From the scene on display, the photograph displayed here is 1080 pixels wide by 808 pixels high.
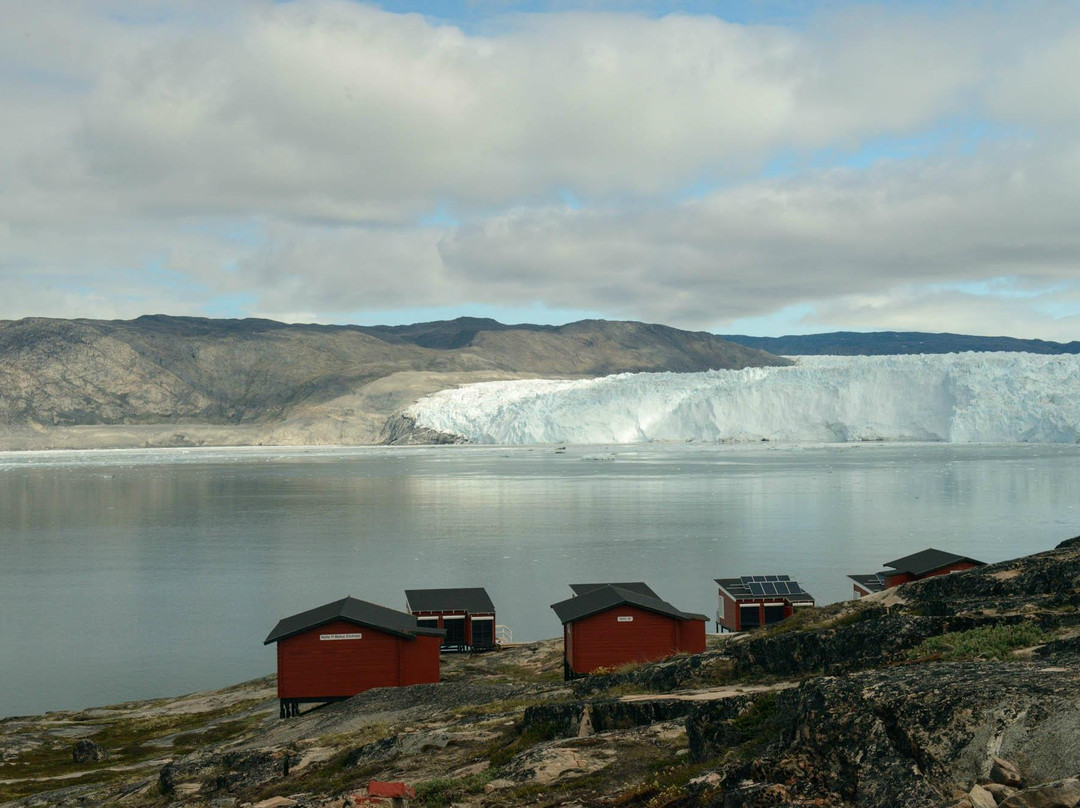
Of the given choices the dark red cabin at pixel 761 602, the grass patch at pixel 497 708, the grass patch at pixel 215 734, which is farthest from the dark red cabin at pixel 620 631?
the grass patch at pixel 215 734

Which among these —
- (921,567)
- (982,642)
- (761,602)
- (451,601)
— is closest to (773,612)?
(761,602)

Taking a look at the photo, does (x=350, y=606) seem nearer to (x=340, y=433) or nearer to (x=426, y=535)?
(x=426, y=535)

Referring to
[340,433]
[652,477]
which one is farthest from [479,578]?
[340,433]

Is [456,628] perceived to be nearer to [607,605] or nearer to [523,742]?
Result: [607,605]

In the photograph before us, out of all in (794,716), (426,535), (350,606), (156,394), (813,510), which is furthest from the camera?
(156,394)

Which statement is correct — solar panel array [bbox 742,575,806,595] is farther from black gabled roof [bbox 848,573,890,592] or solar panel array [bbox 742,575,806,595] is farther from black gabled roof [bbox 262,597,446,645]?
black gabled roof [bbox 262,597,446,645]

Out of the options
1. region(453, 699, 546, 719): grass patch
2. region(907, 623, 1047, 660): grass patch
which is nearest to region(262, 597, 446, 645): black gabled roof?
region(453, 699, 546, 719): grass patch
